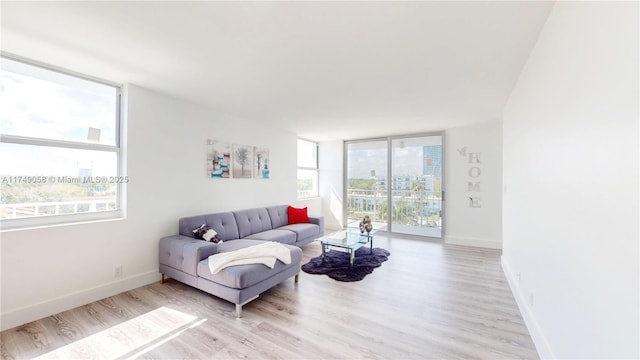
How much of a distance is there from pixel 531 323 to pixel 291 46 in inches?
119

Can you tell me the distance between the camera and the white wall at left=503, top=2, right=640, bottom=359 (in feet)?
3.13

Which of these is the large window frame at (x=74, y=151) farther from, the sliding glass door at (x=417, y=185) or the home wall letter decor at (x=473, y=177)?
the home wall letter decor at (x=473, y=177)

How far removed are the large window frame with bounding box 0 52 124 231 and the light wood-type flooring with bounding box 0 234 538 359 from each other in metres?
0.89

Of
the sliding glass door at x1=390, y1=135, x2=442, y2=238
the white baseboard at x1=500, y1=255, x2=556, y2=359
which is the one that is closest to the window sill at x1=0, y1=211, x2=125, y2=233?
the white baseboard at x1=500, y1=255, x2=556, y2=359

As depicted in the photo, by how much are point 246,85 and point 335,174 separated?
4155 millimetres

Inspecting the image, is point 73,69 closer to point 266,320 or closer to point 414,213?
point 266,320

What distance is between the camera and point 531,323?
2119mm

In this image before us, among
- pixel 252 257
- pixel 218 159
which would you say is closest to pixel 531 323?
pixel 252 257

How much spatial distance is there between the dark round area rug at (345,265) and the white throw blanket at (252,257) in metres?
0.83

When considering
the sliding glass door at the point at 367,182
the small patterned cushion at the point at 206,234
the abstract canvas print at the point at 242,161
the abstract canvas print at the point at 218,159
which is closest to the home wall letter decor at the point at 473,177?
the sliding glass door at the point at 367,182

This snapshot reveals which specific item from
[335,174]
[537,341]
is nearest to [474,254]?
[537,341]

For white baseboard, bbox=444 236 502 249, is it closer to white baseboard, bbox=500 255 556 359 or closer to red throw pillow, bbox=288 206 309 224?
white baseboard, bbox=500 255 556 359

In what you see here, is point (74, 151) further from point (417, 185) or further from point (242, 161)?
point (417, 185)

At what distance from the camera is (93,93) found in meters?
2.81
